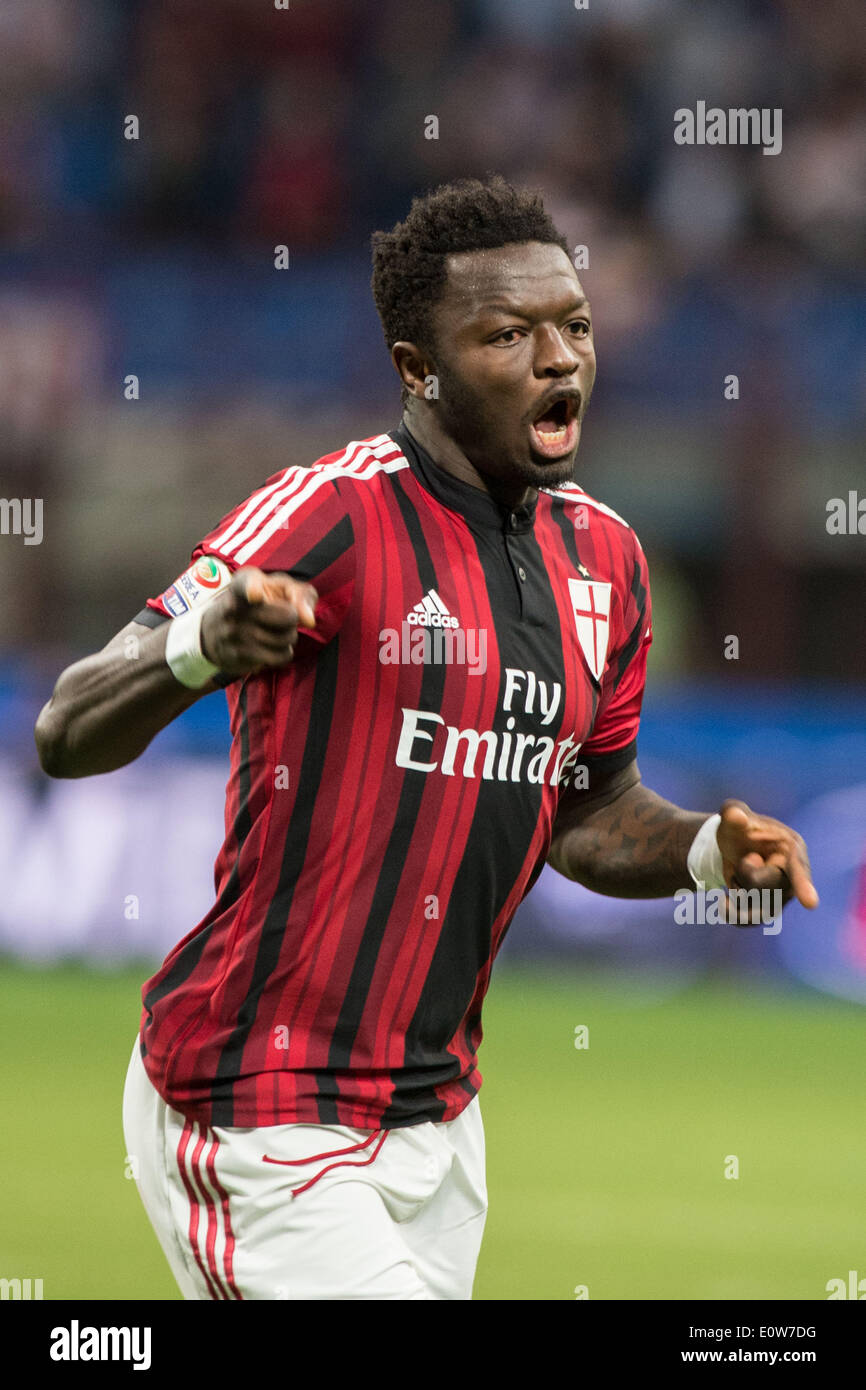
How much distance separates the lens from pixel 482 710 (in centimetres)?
331

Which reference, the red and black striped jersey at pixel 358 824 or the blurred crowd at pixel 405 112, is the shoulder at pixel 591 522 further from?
the blurred crowd at pixel 405 112

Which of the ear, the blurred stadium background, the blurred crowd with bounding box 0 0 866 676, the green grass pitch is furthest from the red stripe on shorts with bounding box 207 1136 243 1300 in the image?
the blurred crowd with bounding box 0 0 866 676

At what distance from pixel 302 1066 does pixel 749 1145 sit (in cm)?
479

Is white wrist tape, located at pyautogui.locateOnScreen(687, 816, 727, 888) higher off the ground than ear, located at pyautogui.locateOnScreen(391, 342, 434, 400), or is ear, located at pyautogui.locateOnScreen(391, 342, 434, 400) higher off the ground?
ear, located at pyautogui.locateOnScreen(391, 342, 434, 400)

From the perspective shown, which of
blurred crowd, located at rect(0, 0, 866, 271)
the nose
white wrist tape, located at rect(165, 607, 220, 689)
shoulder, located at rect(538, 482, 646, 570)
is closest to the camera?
white wrist tape, located at rect(165, 607, 220, 689)

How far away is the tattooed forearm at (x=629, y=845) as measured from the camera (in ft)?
12.3

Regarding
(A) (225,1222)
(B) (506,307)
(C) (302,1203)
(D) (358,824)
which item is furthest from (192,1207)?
(B) (506,307)

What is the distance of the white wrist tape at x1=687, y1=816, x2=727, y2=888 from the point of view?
3.56 metres

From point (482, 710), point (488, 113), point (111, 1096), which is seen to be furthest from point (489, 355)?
point (488, 113)

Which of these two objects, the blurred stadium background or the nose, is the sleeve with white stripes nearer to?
the nose

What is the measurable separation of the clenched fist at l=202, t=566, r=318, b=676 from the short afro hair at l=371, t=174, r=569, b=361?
0.90 metres

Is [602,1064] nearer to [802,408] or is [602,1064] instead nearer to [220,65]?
[802,408]

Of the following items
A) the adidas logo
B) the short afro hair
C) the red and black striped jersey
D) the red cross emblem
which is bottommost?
the red and black striped jersey

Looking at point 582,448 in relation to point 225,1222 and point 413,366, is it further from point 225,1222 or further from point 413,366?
point 225,1222
